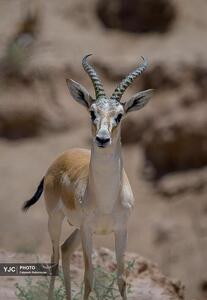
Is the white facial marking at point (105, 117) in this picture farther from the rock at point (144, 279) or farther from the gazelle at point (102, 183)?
the rock at point (144, 279)

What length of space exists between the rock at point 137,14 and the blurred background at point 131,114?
0.09 ft

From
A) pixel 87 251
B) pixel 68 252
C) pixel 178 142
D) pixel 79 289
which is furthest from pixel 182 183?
pixel 87 251

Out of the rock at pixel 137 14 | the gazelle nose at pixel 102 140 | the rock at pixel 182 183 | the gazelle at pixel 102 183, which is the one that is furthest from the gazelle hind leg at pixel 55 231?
the rock at pixel 137 14

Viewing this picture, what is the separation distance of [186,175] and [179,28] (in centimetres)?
505

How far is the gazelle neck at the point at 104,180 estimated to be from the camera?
30.0 ft

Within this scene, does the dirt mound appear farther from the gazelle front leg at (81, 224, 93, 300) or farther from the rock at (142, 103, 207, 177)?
the rock at (142, 103, 207, 177)

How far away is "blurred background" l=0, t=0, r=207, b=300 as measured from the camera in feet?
67.1

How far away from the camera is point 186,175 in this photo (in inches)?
866

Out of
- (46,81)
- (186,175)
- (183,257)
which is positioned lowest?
(183,257)

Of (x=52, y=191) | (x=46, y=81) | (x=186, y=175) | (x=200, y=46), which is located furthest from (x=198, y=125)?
(x=52, y=191)

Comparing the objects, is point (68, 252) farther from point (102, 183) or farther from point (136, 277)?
point (136, 277)

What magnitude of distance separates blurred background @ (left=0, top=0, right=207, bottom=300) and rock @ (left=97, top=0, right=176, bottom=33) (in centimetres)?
3

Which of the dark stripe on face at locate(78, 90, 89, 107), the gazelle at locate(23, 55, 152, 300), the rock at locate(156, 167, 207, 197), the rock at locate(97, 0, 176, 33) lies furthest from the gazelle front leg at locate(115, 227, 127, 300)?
the rock at locate(97, 0, 176, 33)

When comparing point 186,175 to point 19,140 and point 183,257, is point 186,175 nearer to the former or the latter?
point 183,257
